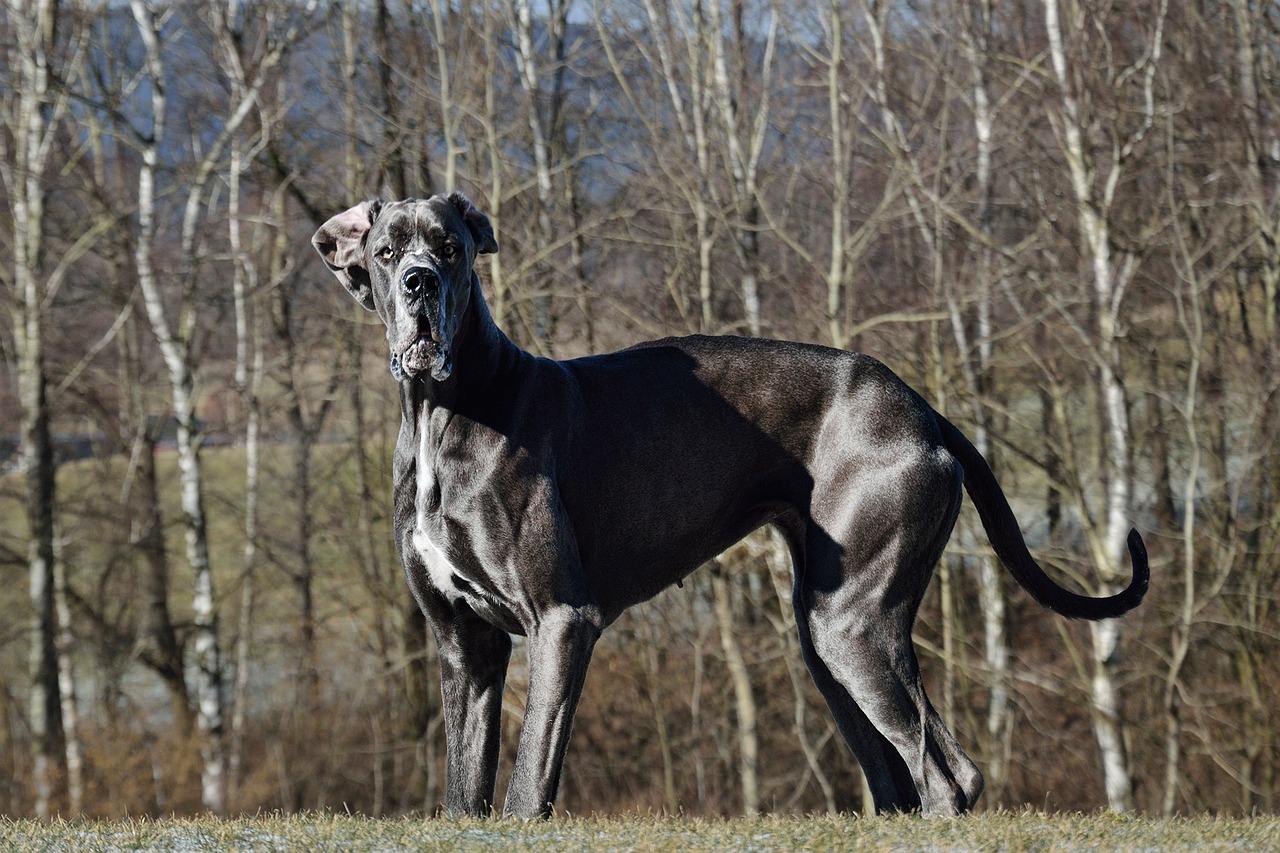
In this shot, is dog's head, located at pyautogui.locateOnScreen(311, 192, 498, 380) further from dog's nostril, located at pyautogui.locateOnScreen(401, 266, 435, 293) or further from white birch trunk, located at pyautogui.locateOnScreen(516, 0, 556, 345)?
white birch trunk, located at pyautogui.locateOnScreen(516, 0, 556, 345)

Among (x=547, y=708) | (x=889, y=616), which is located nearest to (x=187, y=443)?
(x=547, y=708)

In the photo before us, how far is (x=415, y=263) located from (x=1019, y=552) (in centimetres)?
260

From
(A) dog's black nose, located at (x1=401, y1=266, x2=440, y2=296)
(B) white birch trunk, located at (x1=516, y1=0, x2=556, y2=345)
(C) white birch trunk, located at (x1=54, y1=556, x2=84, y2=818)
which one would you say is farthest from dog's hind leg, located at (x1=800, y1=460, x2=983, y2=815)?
(C) white birch trunk, located at (x1=54, y1=556, x2=84, y2=818)

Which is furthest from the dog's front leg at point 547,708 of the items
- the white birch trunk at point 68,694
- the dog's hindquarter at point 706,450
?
the white birch trunk at point 68,694

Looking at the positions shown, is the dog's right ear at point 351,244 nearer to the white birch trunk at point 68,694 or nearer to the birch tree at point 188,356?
the birch tree at point 188,356

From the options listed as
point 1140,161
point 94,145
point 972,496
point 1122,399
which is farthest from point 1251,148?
point 94,145

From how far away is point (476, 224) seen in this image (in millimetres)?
5070

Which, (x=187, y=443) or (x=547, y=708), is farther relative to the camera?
(x=187, y=443)

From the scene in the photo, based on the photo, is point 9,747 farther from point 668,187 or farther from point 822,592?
point 822,592

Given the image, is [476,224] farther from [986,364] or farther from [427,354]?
[986,364]

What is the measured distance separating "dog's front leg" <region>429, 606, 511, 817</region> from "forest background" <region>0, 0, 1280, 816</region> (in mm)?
10864

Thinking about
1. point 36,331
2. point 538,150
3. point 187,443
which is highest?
point 538,150

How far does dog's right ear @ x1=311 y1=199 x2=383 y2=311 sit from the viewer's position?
5.04 m

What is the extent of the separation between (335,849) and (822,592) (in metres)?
1.91
